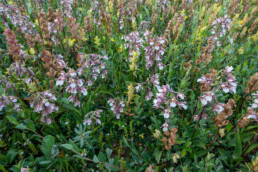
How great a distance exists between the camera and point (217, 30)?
361 centimetres

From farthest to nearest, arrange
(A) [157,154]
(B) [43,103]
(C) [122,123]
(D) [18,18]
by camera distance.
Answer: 1. (D) [18,18]
2. (C) [122,123]
3. (A) [157,154]
4. (B) [43,103]

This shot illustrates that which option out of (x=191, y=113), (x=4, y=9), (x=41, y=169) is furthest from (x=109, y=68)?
(x=4, y=9)

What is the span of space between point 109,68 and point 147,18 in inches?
103

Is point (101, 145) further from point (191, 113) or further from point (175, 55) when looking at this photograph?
point (175, 55)

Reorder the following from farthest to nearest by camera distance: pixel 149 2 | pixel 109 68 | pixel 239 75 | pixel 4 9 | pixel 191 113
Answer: pixel 149 2, pixel 4 9, pixel 239 75, pixel 109 68, pixel 191 113

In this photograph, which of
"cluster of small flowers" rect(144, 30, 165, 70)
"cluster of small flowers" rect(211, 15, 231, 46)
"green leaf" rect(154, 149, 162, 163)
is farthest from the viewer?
"cluster of small flowers" rect(211, 15, 231, 46)

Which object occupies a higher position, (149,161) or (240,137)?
(240,137)

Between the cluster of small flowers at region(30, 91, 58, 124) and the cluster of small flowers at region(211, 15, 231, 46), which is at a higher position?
the cluster of small flowers at region(211, 15, 231, 46)

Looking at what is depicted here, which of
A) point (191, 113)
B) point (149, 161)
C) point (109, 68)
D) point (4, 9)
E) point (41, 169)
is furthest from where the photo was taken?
point (4, 9)

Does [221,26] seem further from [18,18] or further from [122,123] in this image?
[18,18]

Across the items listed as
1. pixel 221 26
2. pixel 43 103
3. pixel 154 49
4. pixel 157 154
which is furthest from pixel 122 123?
pixel 221 26

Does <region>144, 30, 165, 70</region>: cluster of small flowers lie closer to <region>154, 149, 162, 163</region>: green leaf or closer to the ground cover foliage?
the ground cover foliage

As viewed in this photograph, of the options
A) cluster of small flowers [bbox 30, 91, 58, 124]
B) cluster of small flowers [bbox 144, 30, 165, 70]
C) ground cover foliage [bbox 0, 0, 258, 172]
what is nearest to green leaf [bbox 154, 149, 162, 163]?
ground cover foliage [bbox 0, 0, 258, 172]

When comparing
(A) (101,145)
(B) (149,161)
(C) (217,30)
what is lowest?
(B) (149,161)
